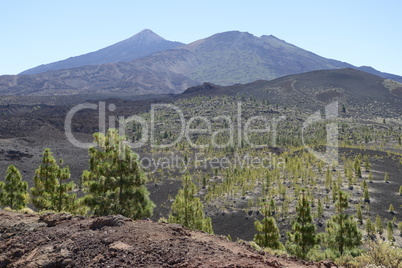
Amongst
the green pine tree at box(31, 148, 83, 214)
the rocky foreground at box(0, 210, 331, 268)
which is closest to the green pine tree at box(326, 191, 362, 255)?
the rocky foreground at box(0, 210, 331, 268)

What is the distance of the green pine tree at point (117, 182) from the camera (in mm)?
16406

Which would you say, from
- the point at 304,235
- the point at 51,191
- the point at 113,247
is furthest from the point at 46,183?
the point at 304,235

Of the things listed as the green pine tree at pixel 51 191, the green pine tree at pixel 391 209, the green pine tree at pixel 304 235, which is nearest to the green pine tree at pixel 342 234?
the green pine tree at pixel 304 235

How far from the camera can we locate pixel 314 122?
12419 cm

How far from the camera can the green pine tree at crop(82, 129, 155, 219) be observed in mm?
16406

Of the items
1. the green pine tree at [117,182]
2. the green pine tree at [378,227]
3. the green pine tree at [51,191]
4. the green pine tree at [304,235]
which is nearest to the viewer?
the green pine tree at [117,182]

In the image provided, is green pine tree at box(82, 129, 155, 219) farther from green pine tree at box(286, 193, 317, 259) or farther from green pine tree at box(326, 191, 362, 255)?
green pine tree at box(326, 191, 362, 255)

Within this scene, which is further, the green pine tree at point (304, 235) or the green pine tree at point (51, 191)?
the green pine tree at point (51, 191)

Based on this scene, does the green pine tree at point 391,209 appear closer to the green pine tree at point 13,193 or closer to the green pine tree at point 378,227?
the green pine tree at point 378,227

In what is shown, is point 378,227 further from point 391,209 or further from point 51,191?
point 51,191

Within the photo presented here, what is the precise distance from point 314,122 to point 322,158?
6116 cm

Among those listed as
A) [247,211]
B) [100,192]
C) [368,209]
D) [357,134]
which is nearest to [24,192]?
[100,192]

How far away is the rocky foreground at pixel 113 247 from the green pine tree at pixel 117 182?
6.16m

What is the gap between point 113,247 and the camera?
7660mm
